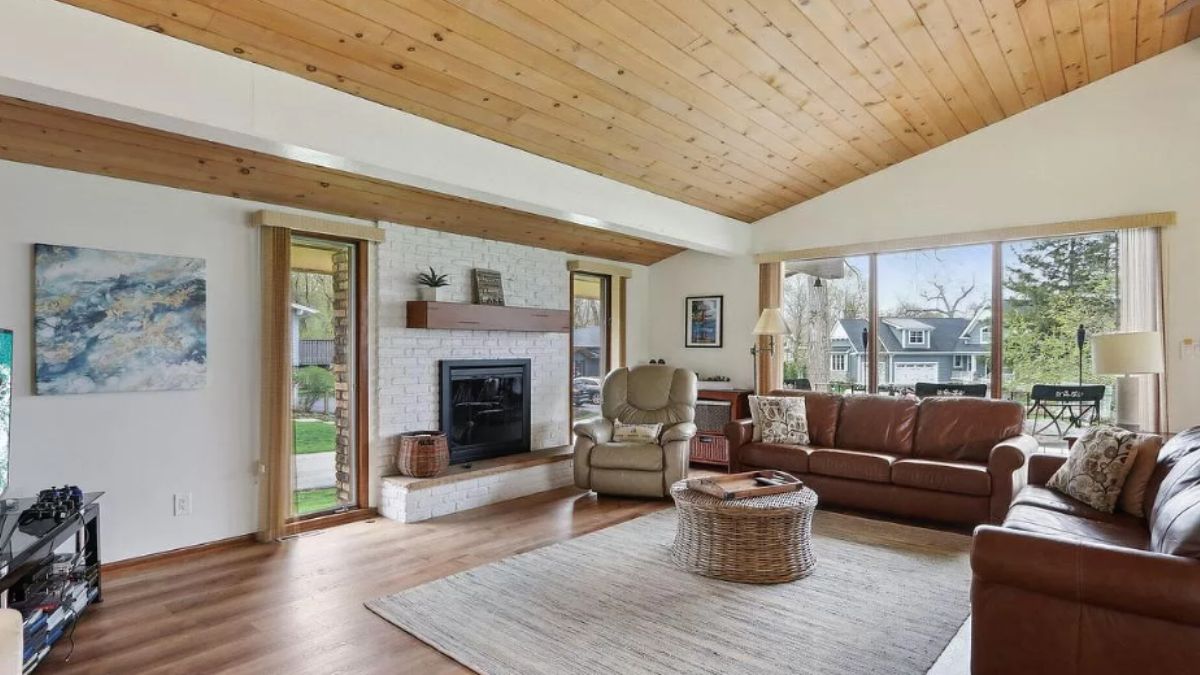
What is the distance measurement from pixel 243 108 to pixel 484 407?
3201 millimetres

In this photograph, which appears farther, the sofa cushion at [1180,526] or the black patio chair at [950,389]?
the black patio chair at [950,389]

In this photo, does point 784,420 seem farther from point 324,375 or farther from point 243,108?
point 243,108

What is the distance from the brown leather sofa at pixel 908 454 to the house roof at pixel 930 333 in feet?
2.59

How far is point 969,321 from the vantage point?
5.34m

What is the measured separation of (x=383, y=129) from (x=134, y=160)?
1336 mm

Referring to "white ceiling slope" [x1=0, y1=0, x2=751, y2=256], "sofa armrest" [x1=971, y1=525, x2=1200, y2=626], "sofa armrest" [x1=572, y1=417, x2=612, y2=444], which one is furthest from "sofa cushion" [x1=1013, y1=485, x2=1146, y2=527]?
"white ceiling slope" [x1=0, y1=0, x2=751, y2=256]

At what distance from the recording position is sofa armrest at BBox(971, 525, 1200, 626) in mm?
1868

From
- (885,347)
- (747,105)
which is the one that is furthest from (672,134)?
(885,347)

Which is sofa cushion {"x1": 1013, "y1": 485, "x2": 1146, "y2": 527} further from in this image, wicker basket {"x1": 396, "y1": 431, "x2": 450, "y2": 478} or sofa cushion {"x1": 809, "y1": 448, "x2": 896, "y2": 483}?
wicker basket {"x1": 396, "y1": 431, "x2": 450, "y2": 478}

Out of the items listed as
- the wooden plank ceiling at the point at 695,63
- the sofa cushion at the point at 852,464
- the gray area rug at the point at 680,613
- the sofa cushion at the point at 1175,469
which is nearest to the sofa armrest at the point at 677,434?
the sofa cushion at the point at 852,464

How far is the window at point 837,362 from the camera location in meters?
5.98

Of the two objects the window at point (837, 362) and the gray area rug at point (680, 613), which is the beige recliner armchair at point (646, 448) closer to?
the gray area rug at point (680, 613)

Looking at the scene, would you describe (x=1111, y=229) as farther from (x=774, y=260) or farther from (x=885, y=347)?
(x=774, y=260)

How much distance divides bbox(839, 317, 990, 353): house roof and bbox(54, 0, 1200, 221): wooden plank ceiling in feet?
4.81
